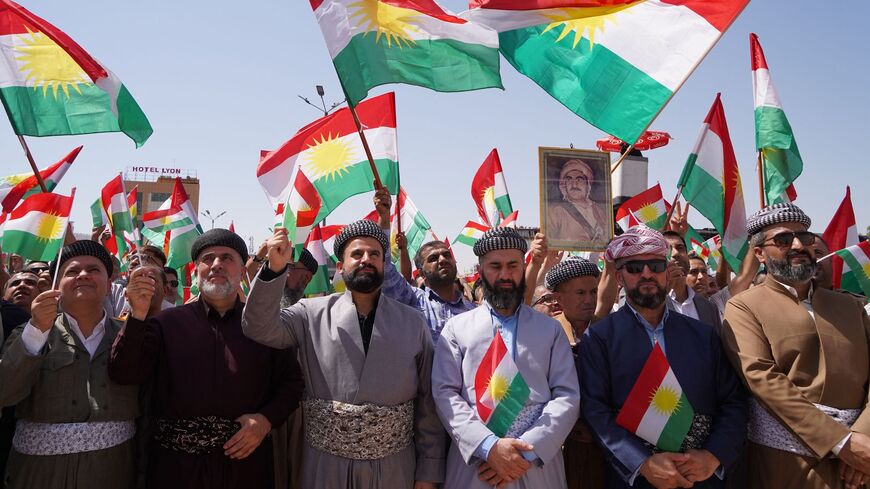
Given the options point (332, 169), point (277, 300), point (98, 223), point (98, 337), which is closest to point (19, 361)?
point (98, 337)

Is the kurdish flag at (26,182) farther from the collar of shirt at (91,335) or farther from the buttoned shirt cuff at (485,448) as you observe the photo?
the buttoned shirt cuff at (485,448)

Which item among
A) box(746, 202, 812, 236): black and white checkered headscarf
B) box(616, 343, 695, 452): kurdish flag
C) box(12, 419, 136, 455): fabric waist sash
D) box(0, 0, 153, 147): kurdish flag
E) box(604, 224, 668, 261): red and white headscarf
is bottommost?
box(12, 419, 136, 455): fabric waist sash

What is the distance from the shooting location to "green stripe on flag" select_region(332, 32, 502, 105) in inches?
163

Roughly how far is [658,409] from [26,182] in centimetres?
742

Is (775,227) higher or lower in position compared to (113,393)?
higher

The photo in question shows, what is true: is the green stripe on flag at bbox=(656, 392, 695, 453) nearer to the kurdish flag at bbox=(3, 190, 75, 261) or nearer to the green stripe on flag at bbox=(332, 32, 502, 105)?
the green stripe on flag at bbox=(332, 32, 502, 105)

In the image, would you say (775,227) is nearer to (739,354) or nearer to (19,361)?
(739,354)

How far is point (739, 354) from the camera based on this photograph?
127 inches

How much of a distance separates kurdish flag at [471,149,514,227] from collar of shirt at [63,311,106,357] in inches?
206

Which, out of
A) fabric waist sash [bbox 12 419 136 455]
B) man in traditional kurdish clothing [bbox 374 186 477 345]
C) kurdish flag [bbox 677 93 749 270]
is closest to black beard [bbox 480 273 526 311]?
man in traditional kurdish clothing [bbox 374 186 477 345]

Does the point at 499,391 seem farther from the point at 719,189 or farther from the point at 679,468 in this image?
the point at 719,189

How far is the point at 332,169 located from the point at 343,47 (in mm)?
1600

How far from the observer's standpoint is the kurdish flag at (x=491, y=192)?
7.78 m

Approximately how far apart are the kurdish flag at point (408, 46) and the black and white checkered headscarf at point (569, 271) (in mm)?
1354
